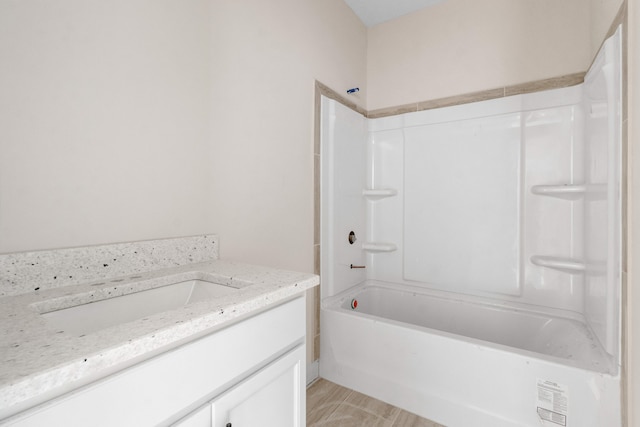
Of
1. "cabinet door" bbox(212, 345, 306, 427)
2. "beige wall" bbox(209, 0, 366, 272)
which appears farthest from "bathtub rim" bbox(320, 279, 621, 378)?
"cabinet door" bbox(212, 345, 306, 427)

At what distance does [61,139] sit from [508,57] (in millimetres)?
2451

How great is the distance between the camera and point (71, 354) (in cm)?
47

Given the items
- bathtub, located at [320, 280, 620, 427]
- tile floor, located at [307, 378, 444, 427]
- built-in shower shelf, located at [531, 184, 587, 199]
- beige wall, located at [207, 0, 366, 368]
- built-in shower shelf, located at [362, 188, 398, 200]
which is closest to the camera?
bathtub, located at [320, 280, 620, 427]

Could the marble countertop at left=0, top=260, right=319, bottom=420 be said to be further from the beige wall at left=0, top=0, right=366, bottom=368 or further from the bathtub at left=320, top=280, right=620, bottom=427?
the bathtub at left=320, top=280, right=620, bottom=427

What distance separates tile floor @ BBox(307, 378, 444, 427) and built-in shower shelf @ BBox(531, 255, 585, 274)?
1136 millimetres

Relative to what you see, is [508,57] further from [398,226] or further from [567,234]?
[398,226]

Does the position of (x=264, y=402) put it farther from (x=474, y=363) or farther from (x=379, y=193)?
(x=379, y=193)

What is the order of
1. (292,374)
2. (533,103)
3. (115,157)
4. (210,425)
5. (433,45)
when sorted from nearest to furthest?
(210,425) → (292,374) → (115,157) → (533,103) → (433,45)

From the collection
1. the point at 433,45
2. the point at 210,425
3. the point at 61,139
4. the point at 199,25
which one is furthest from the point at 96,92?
the point at 433,45

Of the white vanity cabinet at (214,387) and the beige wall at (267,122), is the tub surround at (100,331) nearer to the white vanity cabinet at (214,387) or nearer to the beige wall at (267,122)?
the white vanity cabinet at (214,387)

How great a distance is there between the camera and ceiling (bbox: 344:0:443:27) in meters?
2.18

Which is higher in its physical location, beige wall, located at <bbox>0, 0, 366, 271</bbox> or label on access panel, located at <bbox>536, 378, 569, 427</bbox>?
beige wall, located at <bbox>0, 0, 366, 271</bbox>

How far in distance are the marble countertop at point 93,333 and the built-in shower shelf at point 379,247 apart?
1489 millimetres

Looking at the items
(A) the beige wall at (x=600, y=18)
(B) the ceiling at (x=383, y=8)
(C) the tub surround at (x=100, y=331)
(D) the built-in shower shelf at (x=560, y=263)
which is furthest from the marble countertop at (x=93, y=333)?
(B) the ceiling at (x=383, y=8)
